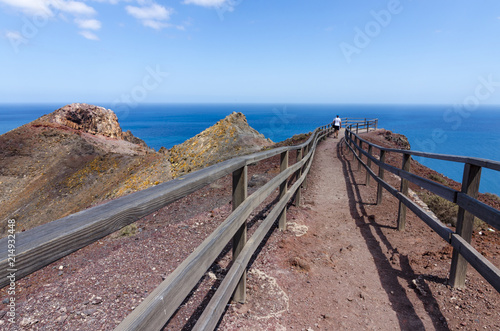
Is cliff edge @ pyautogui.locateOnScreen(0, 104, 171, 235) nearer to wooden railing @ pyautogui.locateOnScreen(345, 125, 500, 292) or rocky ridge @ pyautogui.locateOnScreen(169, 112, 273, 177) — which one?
rocky ridge @ pyautogui.locateOnScreen(169, 112, 273, 177)

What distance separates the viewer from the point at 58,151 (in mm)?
25469

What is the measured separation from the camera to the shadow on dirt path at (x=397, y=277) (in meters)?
3.27

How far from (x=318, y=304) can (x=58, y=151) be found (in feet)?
90.7

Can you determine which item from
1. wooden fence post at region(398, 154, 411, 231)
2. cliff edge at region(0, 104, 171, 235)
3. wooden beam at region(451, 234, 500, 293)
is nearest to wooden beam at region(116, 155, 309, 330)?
wooden beam at region(451, 234, 500, 293)

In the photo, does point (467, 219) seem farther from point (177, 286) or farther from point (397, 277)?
point (177, 286)

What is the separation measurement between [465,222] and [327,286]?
1713 millimetres

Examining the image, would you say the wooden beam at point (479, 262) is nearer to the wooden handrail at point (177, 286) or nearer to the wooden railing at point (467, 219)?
the wooden railing at point (467, 219)

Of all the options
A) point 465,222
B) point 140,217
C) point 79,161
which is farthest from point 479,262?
point 79,161

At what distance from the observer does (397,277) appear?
4.16 metres

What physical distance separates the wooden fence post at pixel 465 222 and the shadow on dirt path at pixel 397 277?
0.30m

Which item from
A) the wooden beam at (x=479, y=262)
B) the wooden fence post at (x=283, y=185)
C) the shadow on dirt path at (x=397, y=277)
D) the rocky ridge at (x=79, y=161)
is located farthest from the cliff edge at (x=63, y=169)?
the wooden beam at (x=479, y=262)

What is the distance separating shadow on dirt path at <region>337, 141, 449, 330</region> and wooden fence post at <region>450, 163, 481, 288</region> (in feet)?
0.98

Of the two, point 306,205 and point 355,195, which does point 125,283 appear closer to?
point 306,205

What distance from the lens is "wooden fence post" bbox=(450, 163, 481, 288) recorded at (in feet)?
10.6
